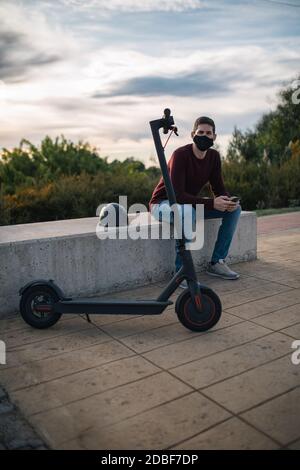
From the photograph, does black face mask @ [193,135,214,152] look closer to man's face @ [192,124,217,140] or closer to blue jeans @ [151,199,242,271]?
man's face @ [192,124,217,140]

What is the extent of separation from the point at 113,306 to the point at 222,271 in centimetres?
159

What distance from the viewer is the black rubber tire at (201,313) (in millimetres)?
2969

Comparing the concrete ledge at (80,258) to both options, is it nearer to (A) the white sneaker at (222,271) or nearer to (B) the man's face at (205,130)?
(A) the white sneaker at (222,271)

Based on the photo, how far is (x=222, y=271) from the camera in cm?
435

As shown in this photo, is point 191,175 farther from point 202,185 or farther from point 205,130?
point 205,130

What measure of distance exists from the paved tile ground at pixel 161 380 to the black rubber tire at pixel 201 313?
71 millimetres

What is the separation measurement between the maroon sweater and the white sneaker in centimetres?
68

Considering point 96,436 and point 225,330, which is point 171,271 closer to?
point 225,330

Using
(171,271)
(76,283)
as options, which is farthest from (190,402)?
(171,271)

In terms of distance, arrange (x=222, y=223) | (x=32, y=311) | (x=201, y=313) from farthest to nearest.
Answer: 1. (x=222, y=223)
2. (x=32, y=311)
3. (x=201, y=313)

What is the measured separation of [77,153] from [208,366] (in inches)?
565

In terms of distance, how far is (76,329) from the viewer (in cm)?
322

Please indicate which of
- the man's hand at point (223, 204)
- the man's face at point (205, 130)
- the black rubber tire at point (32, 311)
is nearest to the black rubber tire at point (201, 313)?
the black rubber tire at point (32, 311)

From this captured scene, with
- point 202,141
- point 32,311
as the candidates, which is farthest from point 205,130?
point 32,311
